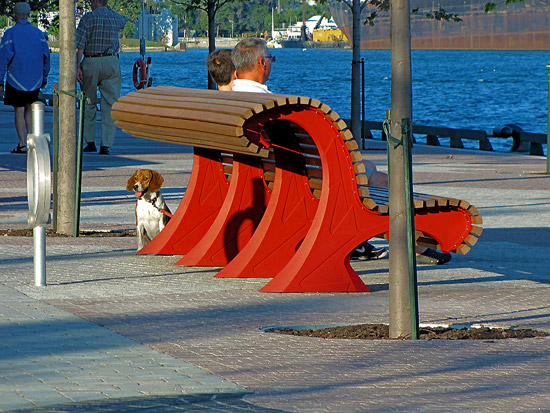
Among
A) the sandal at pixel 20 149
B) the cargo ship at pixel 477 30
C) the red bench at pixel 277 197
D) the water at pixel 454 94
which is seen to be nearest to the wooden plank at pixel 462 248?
→ the red bench at pixel 277 197

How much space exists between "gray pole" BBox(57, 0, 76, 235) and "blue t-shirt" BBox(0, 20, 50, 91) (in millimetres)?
7053

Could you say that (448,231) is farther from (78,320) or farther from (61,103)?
(61,103)

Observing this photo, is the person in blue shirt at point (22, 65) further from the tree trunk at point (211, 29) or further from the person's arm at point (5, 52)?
the tree trunk at point (211, 29)

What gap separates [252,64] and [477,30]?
113 meters

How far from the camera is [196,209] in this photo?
8.84 meters

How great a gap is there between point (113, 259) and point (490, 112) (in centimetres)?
6198

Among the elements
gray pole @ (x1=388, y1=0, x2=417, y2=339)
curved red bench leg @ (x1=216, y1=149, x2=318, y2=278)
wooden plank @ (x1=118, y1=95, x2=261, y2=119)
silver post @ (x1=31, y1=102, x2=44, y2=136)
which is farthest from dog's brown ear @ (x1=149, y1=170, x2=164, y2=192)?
gray pole @ (x1=388, y1=0, x2=417, y2=339)

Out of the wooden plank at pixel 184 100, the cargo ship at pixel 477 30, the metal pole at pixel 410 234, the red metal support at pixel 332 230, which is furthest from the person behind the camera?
the cargo ship at pixel 477 30

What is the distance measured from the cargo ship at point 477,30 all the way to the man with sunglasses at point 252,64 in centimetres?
10210

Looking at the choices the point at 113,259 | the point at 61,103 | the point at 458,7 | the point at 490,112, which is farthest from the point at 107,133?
the point at 458,7

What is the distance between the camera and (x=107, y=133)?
57.3 ft

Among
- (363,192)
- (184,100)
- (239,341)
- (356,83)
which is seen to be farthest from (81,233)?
(356,83)

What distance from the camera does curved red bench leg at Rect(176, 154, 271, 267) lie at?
27.1ft

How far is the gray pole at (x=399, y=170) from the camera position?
5934 mm
